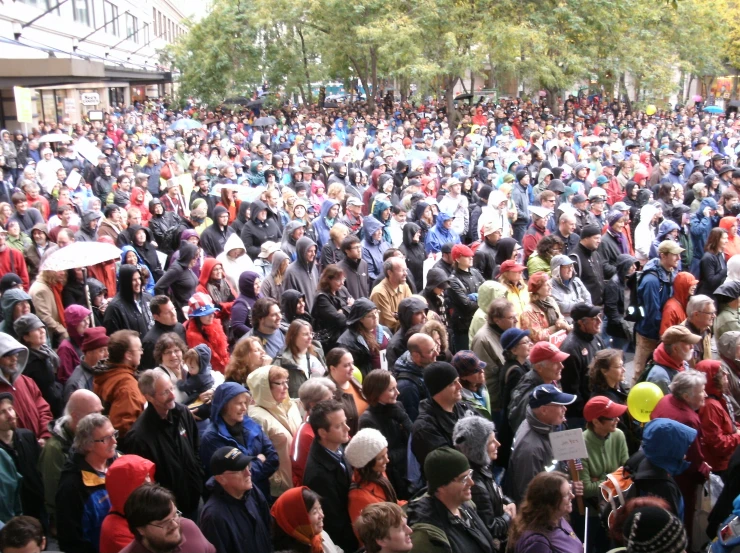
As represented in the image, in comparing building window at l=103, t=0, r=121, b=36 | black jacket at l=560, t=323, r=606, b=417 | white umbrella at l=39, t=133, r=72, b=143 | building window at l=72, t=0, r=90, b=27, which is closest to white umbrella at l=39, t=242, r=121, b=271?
black jacket at l=560, t=323, r=606, b=417

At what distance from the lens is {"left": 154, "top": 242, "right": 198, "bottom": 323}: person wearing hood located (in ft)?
27.8

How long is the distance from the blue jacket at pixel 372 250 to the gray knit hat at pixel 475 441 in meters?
4.99

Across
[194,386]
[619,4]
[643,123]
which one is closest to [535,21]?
[619,4]

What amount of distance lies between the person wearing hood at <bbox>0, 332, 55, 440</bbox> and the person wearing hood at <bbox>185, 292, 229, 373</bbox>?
1439 millimetres

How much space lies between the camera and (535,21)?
25.9 metres

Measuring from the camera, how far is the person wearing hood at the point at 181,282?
334 inches

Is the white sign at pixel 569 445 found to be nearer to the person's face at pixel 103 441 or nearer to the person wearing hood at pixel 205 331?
the person's face at pixel 103 441

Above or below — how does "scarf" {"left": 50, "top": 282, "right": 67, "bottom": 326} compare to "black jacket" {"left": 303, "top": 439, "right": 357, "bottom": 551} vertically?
above

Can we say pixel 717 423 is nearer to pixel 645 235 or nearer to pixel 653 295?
pixel 653 295

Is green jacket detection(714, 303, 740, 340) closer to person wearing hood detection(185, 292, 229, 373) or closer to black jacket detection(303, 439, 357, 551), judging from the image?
black jacket detection(303, 439, 357, 551)

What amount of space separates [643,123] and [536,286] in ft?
75.0

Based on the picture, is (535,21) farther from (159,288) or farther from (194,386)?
(194,386)

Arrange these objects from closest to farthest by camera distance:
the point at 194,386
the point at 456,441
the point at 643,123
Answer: the point at 456,441 < the point at 194,386 < the point at 643,123

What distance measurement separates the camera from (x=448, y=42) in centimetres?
2523
